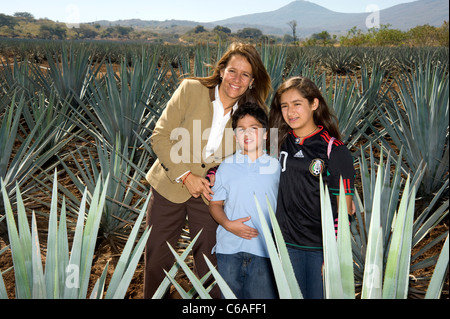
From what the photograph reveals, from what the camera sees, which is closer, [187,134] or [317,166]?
[317,166]

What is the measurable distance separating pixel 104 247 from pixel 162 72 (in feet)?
7.29

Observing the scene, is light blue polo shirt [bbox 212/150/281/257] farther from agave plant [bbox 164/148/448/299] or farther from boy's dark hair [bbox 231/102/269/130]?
agave plant [bbox 164/148/448/299]

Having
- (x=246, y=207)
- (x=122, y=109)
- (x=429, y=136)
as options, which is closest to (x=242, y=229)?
(x=246, y=207)

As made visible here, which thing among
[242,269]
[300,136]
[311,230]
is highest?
[300,136]

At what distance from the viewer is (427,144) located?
266cm

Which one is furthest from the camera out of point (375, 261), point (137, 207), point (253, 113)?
point (137, 207)

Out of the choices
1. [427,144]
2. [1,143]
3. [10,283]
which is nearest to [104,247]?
[10,283]

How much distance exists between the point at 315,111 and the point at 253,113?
9.0 inches

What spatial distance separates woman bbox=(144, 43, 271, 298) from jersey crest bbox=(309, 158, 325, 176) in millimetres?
387

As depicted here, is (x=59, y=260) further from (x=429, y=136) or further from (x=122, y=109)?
(x=429, y=136)

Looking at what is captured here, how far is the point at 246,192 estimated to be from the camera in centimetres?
135
